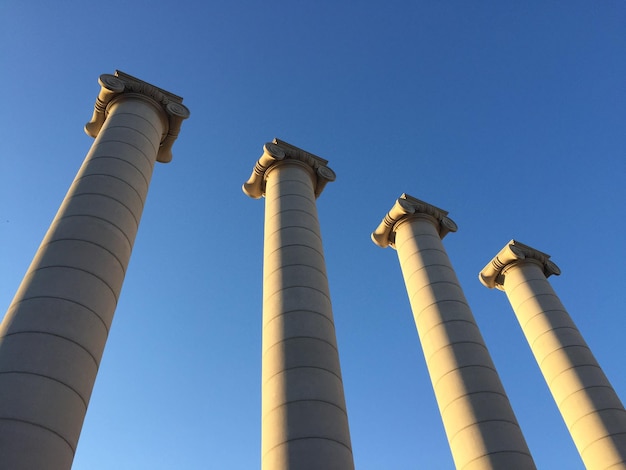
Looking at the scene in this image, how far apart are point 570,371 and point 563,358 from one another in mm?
1606

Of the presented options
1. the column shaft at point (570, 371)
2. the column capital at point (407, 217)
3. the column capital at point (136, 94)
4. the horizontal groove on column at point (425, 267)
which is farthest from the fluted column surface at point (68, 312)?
the column shaft at point (570, 371)

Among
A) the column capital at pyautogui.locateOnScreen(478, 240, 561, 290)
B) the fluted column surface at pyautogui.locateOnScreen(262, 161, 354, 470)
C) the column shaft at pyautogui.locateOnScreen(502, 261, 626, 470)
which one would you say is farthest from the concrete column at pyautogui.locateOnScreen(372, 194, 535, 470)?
the fluted column surface at pyautogui.locateOnScreen(262, 161, 354, 470)

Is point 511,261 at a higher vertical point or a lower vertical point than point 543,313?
higher

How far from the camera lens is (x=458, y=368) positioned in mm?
48969

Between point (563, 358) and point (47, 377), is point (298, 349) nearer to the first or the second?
point (47, 377)

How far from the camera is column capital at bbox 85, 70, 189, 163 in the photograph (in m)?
50.0

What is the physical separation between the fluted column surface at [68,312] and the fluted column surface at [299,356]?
10245 millimetres

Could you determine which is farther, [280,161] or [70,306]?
[280,161]

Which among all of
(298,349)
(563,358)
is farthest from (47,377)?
(563,358)

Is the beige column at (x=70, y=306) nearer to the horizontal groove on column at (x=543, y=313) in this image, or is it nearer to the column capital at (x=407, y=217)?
the column capital at (x=407, y=217)

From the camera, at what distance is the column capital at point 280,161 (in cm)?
5881

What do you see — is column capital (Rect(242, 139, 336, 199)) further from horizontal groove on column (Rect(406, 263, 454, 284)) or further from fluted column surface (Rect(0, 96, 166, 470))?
fluted column surface (Rect(0, 96, 166, 470))

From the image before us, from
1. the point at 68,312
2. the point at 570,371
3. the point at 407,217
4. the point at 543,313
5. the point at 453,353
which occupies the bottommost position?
the point at 68,312

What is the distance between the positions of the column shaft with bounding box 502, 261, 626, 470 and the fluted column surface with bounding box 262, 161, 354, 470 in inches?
1023
